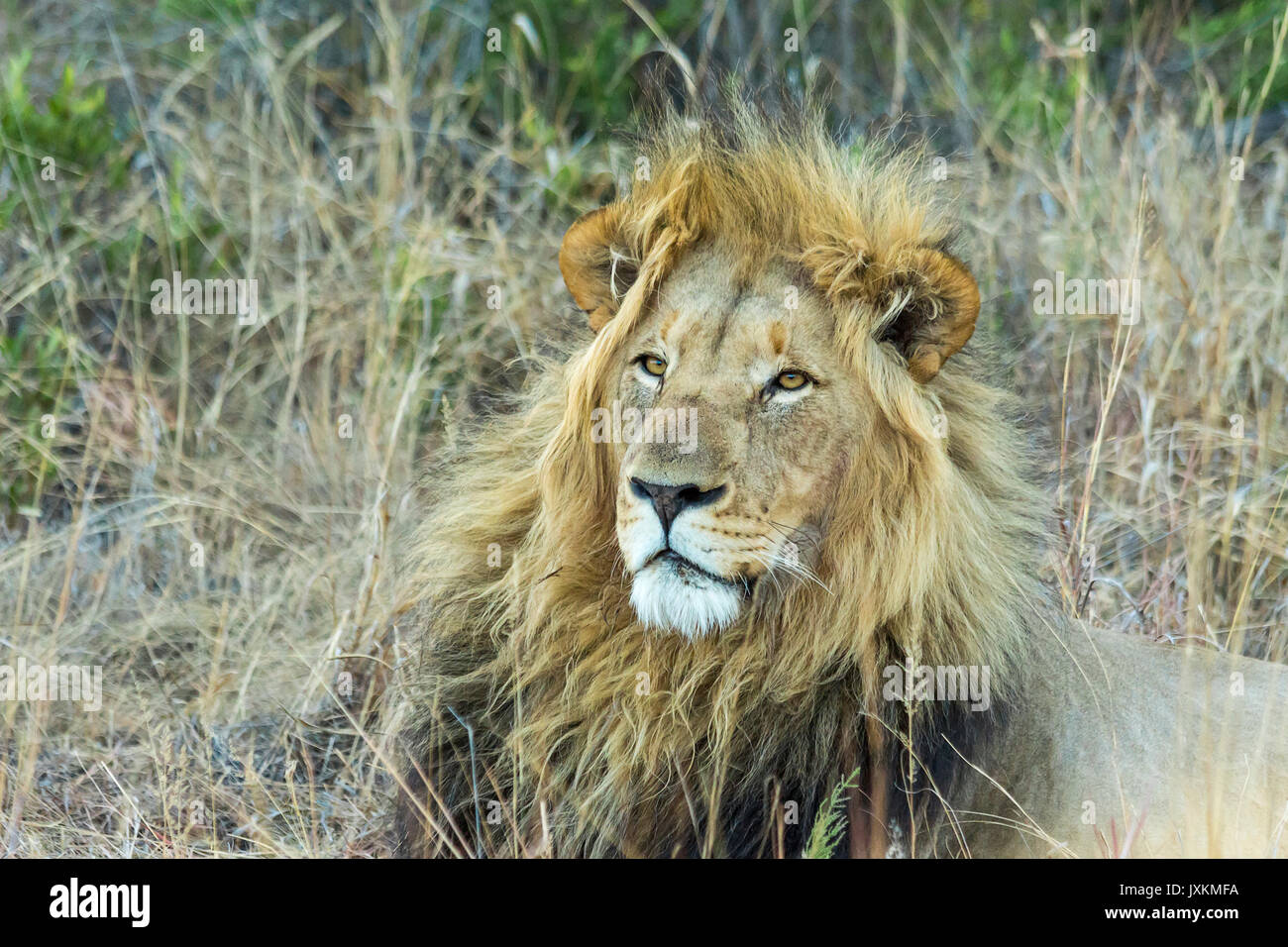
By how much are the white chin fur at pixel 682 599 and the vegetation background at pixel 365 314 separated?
97cm

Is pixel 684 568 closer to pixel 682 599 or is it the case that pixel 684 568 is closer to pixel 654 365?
pixel 682 599

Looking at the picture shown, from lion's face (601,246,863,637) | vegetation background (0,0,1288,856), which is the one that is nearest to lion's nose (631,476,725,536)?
lion's face (601,246,863,637)

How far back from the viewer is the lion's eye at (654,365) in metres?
3.15

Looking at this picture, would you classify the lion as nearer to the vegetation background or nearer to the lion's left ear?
the lion's left ear

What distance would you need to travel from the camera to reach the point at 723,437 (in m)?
2.94

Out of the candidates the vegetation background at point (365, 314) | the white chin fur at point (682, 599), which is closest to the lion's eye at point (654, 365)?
the white chin fur at point (682, 599)

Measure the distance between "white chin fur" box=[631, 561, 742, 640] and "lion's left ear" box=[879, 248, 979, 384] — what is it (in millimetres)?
650

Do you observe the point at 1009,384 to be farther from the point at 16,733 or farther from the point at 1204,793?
the point at 16,733

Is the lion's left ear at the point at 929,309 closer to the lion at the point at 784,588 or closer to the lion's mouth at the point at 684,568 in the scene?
the lion at the point at 784,588

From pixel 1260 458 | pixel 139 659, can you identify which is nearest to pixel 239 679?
pixel 139 659

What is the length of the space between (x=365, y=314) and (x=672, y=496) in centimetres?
342

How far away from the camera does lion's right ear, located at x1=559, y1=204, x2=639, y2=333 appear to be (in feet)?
10.8

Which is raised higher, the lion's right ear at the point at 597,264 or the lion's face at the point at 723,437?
the lion's right ear at the point at 597,264

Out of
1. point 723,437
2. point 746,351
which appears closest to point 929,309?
point 746,351
